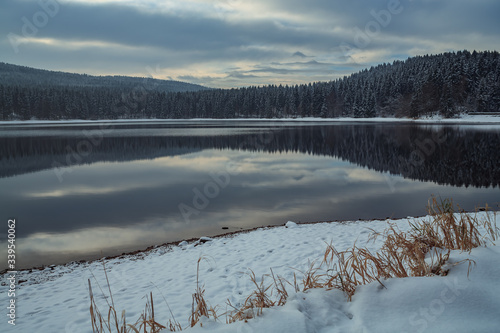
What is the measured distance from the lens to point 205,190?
56.4 feet

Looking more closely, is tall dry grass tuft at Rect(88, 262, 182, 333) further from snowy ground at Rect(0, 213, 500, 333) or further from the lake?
the lake

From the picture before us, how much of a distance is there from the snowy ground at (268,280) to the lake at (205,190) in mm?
1882

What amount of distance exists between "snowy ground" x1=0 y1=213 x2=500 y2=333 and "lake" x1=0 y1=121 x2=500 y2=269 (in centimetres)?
188

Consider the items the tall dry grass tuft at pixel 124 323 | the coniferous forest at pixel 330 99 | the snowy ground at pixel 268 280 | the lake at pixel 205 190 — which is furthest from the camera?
the coniferous forest at pixel 330 99

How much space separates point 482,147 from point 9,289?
34.3 meters

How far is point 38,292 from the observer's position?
6.53 metres

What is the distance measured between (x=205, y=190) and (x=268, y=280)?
11.5m

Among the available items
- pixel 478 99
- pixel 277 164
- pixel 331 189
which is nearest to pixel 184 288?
pixel 331 189

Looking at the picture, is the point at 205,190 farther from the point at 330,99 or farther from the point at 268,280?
the point at 330,99

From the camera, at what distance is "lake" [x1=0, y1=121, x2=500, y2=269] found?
11039mm

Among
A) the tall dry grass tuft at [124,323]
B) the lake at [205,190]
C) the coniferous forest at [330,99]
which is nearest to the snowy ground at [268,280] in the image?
the tall dry grass tuft at [124,323]

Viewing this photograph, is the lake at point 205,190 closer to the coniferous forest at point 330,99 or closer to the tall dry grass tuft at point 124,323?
the tall dry grass tuft at point 124,323

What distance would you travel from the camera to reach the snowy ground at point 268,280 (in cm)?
272

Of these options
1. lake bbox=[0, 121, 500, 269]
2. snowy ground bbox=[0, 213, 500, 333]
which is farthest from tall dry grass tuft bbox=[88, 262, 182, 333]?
lake bbox=[0, 121, 500, 269]
